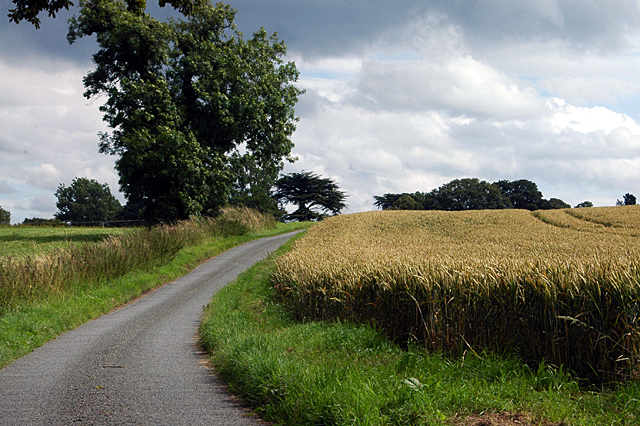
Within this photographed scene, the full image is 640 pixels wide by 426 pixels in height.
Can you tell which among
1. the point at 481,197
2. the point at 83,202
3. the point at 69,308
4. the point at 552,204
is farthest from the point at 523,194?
the point at 83,202

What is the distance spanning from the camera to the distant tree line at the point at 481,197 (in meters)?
72.7

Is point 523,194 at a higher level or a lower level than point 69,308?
higher

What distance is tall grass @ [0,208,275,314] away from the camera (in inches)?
600

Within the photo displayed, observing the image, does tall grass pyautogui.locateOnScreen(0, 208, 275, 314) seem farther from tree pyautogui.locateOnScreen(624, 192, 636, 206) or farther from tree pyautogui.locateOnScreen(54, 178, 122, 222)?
tree pyautogui.locateOnScreen(54, 178, 122, 222)

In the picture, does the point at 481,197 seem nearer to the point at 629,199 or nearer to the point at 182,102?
the point at 629,199

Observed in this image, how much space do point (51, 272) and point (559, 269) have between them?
1539 centimetres

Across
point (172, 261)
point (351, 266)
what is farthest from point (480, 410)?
point (172, 261)

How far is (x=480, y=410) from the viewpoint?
19.2 ft

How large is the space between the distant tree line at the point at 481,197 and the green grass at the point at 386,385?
6638 cm

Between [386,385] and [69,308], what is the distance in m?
11.9

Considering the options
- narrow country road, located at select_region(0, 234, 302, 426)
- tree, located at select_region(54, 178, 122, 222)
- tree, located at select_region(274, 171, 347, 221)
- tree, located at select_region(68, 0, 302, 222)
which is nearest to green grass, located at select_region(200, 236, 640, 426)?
narrow country road, located at select_region(0, 234, 302, 426)

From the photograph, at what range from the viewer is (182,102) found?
35156 mm

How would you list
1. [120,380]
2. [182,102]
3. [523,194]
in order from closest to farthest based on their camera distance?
[120,380] < [182,102] < [523,194]

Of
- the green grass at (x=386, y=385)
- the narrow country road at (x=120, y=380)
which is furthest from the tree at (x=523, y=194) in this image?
the green grass at (x=386, y=385)
